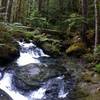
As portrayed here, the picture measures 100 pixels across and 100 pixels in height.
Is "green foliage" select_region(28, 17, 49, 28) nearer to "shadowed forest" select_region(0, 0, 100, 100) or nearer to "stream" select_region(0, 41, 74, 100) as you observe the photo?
"shadowed forest" select_region(0, 0, 100, 100)

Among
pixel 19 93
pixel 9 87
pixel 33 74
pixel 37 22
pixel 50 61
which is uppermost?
pixel 37 22

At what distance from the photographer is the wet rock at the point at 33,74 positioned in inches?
436

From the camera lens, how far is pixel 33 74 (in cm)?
1195

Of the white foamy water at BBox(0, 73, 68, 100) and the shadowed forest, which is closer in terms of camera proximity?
the white foamy water at BBox(0, 73, 68, 100)

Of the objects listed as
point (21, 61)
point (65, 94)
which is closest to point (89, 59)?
point (21, 61)

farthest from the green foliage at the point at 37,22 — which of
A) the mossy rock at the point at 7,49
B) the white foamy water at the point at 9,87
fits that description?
the white foamy water at the point at 9,87

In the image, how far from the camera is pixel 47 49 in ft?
A: 56.2

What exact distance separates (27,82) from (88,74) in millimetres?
2939

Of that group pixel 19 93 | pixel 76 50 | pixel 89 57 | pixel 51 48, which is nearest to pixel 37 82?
pixel 19 93

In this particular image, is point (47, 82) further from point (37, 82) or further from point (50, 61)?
point (50, 61)

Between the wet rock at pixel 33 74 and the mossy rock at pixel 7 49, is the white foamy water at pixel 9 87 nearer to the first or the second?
the wet rock at pixel 33 74

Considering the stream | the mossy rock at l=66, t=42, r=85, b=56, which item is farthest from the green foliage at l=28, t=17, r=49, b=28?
the stream

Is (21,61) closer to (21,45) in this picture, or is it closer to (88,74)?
(21,45)

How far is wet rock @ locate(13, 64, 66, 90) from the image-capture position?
36.3 feet
